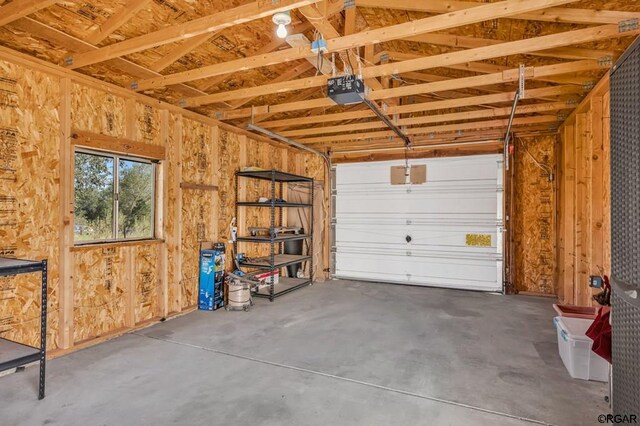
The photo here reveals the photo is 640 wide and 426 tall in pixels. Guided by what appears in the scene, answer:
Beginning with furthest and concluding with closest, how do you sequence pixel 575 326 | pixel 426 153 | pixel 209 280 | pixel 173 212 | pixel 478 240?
pixel 426 153 < pixel 478 240 < pixel 209 280 < pixel 173 212 < pixel 575 326

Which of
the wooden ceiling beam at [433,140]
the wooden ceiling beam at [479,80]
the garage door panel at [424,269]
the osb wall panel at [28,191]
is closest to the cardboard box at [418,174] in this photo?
the wooden ceiling beam at [433,140]

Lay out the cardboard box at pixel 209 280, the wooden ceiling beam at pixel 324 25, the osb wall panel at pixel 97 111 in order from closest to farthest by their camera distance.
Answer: the wooden ceiling beam at pixel 324 25
the osb wall panel at pixel 97 111
the cardboard box at pixel 209 280

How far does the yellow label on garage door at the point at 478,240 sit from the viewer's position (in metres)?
6.39

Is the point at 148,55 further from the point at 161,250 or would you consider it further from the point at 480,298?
the point at 480,298

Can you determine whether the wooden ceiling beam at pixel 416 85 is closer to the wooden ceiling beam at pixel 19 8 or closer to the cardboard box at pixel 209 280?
the wooden ceiling beam at pixel 19 8

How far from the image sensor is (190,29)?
276cm

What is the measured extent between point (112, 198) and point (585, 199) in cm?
603

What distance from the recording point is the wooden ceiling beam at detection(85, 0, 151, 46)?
2779 millimetres

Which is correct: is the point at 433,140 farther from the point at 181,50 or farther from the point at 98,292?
the point at 98,292

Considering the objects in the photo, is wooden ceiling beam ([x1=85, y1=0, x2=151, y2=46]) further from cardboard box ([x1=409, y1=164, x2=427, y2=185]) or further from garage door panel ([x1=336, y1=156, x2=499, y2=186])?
cardboard box ([x1=409, y1=164, x2=427, y2=185])

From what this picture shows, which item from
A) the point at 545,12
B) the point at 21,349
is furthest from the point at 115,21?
the point at 545,12

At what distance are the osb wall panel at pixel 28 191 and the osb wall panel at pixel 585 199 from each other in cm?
578

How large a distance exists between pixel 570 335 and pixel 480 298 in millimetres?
3069

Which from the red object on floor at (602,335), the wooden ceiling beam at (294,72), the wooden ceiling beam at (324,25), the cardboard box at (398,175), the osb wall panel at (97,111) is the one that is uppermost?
the wooden ceiling beam at (294,72)
